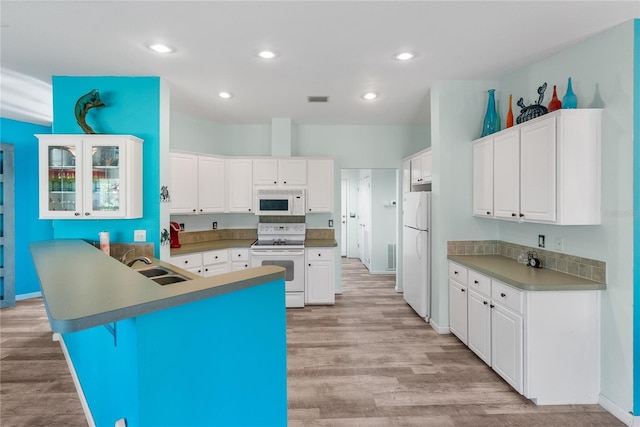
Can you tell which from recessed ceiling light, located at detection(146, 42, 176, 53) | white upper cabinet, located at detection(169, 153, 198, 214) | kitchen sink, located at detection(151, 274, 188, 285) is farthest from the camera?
white upper cabinet, located at detection(169, 153, 198, 214)

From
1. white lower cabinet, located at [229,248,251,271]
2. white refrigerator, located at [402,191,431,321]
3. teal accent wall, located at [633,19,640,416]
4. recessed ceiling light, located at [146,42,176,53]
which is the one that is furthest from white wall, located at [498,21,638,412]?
white lower cabinet, located at [229,248,251,271]

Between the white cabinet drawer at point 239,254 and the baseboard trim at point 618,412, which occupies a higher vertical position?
the white cabinet drawer at point 239,254

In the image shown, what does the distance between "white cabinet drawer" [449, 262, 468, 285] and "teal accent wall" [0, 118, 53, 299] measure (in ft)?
19.5

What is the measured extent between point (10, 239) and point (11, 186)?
2.51ft

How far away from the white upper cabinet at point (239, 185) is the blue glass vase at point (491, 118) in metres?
3.16

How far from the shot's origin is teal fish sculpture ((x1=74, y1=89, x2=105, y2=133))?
3451 mm

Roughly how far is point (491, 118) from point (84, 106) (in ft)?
13.3

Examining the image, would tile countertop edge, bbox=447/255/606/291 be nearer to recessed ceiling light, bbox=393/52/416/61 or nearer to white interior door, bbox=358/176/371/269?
recessed ceiling light, bbox=393/52/416/61

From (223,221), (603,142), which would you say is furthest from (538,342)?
(223,221)

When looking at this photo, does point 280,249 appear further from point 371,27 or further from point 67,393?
point 371,27

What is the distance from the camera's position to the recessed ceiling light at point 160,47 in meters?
2.90

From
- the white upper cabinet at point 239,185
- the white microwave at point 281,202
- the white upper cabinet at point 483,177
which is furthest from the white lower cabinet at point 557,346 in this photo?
the white upper cabinet at point 239,185

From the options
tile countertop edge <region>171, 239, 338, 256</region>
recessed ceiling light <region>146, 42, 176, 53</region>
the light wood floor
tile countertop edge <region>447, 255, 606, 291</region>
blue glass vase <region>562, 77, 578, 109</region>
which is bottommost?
the light wood floor

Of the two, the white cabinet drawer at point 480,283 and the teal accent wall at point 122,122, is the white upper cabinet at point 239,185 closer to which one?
the teal accent wall at point 122,122
